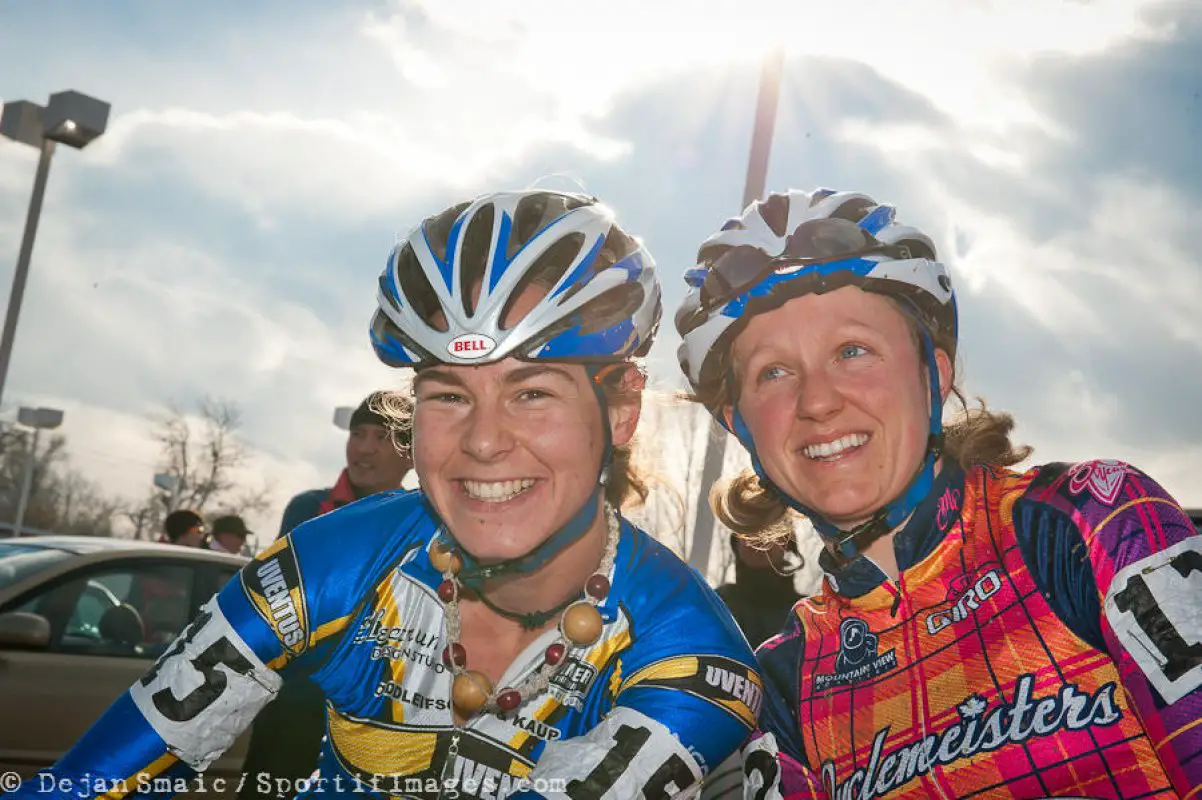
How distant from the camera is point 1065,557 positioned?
94.9 inches

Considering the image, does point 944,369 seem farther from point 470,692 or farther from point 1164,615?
point 470,692

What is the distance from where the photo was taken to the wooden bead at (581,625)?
264 centimetres

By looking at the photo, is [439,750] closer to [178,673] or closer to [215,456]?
[178,673]

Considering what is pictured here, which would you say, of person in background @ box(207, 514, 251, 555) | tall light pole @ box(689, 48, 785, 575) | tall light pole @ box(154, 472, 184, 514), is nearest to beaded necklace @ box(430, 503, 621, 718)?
tall light pole @ box(689, 48, 785, 575)

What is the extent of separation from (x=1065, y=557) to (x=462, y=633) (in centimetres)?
158

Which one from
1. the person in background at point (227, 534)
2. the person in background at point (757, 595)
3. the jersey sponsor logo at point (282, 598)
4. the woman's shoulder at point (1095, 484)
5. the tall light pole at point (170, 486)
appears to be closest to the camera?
the woman's shoulder at point (1095, 484)

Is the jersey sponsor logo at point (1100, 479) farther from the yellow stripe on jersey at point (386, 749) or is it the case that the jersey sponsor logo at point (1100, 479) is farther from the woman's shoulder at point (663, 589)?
the yellow stripe on jersey at point (386, 749)

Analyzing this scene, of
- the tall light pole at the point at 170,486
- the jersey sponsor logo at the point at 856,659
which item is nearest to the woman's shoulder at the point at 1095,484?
the jersey sponsor logo at the point at 856,659

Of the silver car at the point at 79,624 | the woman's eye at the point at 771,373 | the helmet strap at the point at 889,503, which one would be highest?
the silver car at the point at 79,624

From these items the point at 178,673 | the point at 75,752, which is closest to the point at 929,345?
the point at 178,673

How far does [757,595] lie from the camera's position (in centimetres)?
675

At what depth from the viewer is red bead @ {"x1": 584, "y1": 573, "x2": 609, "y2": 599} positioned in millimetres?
2738

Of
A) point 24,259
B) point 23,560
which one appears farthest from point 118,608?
point 24,259

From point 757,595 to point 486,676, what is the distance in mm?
4329
